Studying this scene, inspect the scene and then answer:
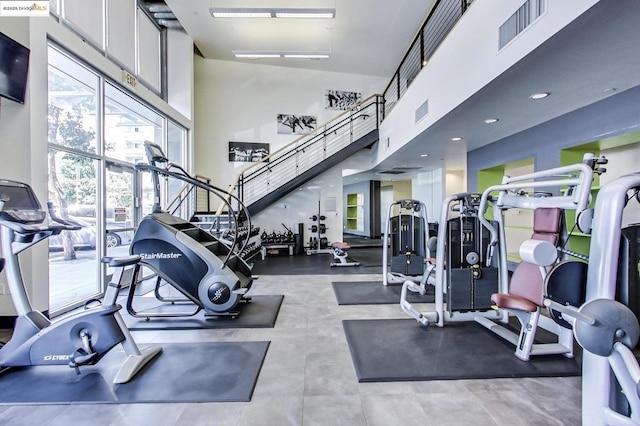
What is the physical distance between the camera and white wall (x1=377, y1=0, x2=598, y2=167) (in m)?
2.32

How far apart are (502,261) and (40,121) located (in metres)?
5.37

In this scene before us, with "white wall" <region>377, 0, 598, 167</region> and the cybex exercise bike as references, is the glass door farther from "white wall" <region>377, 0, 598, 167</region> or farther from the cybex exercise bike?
"white wall" <region>377, 0, 598, 167</region>

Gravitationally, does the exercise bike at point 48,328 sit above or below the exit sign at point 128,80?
below

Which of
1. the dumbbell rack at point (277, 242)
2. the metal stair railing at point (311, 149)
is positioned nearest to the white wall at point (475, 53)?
the metal stair railing at point (311, 149)

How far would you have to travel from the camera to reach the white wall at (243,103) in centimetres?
877

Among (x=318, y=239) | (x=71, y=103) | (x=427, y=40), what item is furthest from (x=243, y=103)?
(x=427, y=40)

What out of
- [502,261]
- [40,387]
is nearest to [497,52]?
[502,261]

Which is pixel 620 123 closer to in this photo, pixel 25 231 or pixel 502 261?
pixel 502 261

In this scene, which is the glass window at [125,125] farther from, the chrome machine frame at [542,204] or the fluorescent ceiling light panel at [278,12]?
the chrome machine frame at [542,204]

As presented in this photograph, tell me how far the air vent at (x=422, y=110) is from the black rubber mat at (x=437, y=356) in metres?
3.34

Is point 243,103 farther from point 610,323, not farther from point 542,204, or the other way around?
point 610,323

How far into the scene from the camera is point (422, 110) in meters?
5.02

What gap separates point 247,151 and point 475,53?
22.3ft

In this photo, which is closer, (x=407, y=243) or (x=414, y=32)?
(x=407, y=243)
